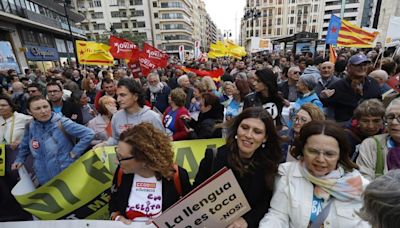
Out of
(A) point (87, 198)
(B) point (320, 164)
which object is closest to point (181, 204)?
(B) point (320, 164)

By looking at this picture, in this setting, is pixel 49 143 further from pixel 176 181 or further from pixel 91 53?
pixel 91 53

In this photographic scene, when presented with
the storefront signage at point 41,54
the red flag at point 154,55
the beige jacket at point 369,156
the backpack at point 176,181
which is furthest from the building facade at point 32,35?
the beige jacket at point 369,156

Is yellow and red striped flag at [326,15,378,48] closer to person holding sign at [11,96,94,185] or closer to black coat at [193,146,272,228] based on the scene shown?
black coat at [193,146,272,228]

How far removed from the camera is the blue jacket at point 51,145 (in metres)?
2.85

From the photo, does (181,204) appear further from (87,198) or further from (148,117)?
(148,117)

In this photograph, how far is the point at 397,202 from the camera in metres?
0.94

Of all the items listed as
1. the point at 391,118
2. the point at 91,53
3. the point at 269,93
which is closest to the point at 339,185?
the point at 391,118

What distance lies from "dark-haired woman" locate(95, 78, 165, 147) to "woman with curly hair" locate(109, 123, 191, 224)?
101 centimetres

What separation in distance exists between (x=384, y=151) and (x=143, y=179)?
2.13m

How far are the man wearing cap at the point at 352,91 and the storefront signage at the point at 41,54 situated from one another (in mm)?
31018

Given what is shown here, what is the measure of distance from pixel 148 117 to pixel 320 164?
7.02 feet

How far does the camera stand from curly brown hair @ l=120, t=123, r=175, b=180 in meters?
1.99

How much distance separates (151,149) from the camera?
79.0 inches

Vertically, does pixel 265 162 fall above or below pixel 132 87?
below
